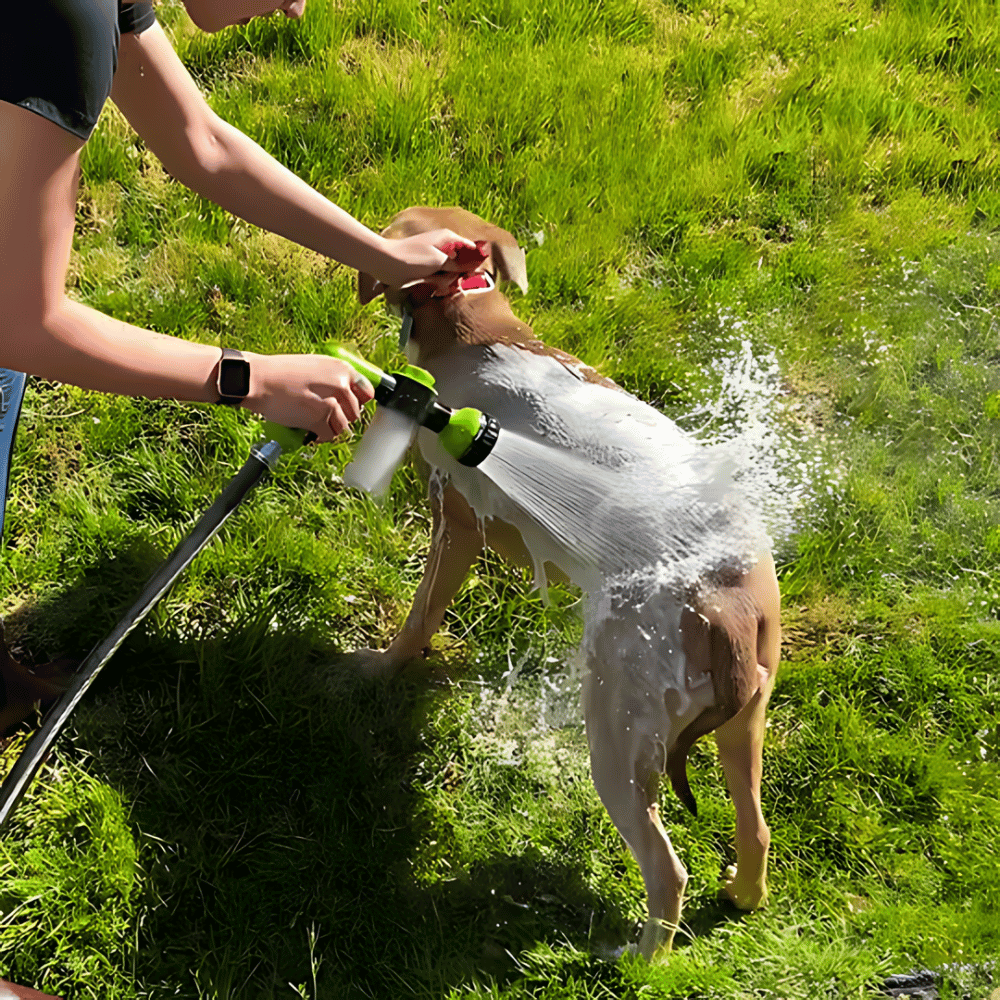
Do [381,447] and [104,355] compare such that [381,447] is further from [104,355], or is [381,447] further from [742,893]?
[742,893]

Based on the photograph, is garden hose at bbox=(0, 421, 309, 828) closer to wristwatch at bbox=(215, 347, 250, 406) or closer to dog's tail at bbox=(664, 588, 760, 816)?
wristwatch at bbox=(215, 347, 250, 406)

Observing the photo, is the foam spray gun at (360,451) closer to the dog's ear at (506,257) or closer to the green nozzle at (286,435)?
the green nozzle at (286,435)

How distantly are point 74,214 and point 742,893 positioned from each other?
2228mm

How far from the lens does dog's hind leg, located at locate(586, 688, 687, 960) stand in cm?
190

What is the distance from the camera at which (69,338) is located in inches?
59.9

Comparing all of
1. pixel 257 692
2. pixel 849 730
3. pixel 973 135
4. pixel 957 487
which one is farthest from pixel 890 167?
pixel 257 692

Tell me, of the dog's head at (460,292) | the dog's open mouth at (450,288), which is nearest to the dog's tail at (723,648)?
the dog's head at (460,292)

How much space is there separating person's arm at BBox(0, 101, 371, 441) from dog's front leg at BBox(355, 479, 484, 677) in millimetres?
584

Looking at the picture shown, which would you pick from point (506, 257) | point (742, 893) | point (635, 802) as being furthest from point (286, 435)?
point (742, 893)

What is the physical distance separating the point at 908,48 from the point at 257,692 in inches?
172

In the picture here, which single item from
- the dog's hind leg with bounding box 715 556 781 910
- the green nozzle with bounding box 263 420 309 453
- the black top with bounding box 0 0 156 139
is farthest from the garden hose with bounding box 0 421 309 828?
the dog's hind leg with bounding box 715 556 781 910

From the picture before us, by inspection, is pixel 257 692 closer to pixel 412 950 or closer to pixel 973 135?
pixel 412 950

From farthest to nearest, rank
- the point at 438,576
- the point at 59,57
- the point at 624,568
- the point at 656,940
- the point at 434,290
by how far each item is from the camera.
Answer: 1. the point at 438,576
2. the point at 434,290
3. the point at 656,940
4. the point at 624,568
5. the point at 59,57

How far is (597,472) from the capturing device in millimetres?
2025
